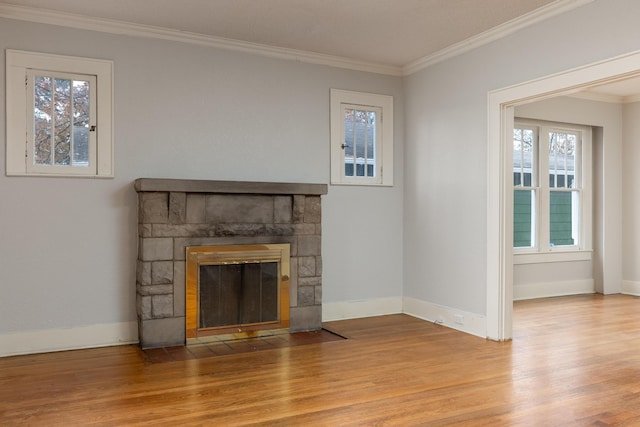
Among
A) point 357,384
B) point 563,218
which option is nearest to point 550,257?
point 563,218

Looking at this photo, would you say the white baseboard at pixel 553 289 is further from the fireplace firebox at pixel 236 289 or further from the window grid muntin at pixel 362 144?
the fireplace firebox at pixel 236 289

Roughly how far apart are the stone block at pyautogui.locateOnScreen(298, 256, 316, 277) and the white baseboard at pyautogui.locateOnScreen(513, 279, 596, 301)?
301 cm

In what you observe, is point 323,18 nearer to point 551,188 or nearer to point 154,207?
point 154,207

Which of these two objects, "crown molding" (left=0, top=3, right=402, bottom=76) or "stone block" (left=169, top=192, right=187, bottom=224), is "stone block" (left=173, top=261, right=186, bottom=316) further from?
"crown molding" (left=0, top=3, right=402, bottom=76)

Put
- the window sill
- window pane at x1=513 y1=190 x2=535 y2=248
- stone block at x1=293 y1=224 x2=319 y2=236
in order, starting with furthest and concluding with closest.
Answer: window pane at x1=513 y1=190 x2=535 y2=248 < the window sill < stone block at x1=293 y1=224 x2=319 y2=236

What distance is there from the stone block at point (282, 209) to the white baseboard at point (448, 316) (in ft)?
5.57

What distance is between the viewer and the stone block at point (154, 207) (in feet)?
14.0

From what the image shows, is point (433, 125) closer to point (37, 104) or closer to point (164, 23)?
point (164, 23)

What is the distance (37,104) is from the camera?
4.21 m

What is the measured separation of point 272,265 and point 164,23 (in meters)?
2.20

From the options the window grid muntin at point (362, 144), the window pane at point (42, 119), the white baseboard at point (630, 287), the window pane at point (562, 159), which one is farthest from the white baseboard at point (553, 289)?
the window pane at point (42, 119)

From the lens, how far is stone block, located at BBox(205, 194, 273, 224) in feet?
14.9

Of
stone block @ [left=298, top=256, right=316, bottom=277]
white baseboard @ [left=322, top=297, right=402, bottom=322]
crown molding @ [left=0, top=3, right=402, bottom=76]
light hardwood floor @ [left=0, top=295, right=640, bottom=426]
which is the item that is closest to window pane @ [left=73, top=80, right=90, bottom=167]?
crown molding @ [left=0, top=3, right=402, bottom=76]

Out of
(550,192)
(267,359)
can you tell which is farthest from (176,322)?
(550,192)
